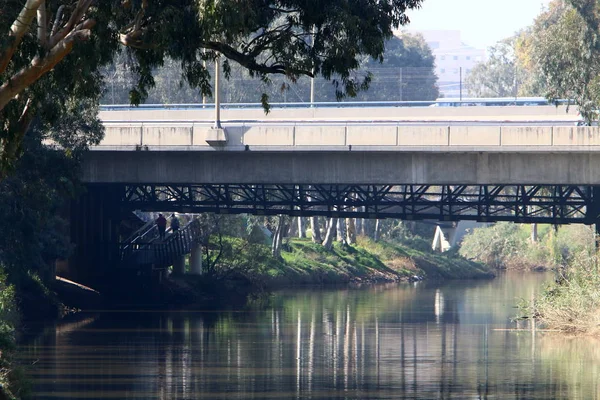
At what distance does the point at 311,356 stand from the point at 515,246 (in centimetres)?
5511

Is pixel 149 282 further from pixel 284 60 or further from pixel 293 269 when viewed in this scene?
pixel 284 60

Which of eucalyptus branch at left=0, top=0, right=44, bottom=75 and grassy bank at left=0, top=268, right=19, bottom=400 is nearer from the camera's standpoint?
eucalyptus branch at left=0, top=0, right=44, bottom=75

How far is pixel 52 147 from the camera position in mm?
38250

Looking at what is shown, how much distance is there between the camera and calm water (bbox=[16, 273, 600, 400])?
24.1 meters

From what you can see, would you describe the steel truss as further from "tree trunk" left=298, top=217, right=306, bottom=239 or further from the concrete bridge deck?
"tree trunk" left=298, top=217, right=306, bottom=239

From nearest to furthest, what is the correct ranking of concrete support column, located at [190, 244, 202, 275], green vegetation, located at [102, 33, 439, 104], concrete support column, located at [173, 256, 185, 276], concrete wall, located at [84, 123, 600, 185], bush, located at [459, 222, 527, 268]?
1. concrete wall, located at [84, 123, 600, 185]
2. concrete support column, located at [173, 256, 185, 276]
3. concrete support column, located at [190, 244, 202, 275]
4. green vegetation, located at [102, 33, 439, 104]
5. bush, located at [459, 222, 527, 268]

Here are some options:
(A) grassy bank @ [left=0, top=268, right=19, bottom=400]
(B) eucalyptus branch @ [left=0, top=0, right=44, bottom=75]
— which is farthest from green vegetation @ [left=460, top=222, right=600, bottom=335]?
(B) eucalyptus branch @ [left=0, top=0, right=44, bottom=75]

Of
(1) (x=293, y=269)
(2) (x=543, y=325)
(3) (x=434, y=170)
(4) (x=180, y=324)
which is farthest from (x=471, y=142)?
(1) (x=293, y=269)

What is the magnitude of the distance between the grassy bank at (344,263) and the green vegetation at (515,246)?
10.1 ft

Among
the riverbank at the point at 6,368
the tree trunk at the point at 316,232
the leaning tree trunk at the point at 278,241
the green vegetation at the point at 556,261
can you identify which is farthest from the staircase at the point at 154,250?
the tree trunk at the point at 316,232

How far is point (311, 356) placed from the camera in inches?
1198

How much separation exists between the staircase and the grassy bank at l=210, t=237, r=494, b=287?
3.06m

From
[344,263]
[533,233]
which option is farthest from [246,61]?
[533,233]

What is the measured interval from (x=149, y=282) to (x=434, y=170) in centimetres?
1579
